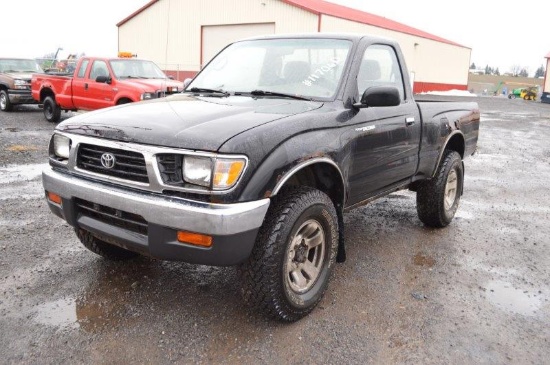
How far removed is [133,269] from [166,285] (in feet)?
1.43

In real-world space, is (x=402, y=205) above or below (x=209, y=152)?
below

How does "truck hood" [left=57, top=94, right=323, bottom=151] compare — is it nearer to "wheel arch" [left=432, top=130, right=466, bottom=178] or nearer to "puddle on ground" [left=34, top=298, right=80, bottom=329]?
"puddle on ground" [left=34, top=298, right=80, bottom=329]

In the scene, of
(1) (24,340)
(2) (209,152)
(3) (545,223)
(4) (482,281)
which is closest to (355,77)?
(2) (209,152)

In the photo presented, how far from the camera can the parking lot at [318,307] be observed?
2.93m

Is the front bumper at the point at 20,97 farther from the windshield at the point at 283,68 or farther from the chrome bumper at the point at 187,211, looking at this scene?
the chrome bumper at the point at 187,211

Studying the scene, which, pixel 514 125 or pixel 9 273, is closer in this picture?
pixel 9 273

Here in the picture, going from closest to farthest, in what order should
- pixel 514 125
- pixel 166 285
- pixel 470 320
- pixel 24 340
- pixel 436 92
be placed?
1. pixel 24 340
2. pixel 470 320
3. pixel 166 285
4. pixel 514 125
5. pixel 436 92

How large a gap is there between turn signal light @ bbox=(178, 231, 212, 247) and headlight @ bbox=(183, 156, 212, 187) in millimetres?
281

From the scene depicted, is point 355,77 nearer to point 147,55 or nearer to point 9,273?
point 9,273

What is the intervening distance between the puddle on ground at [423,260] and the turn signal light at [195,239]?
7.71 feet

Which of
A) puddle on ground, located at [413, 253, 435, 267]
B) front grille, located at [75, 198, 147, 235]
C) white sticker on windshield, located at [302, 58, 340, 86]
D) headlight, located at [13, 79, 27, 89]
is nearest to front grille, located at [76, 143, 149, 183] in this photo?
front grille, located at [75, 198, 147, 235]

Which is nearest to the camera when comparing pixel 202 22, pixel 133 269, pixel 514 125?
pixel 133 269

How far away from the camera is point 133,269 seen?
159 inches

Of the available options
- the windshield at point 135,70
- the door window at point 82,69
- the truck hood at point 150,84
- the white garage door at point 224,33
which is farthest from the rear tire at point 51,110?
the white garage door at point 224,33
